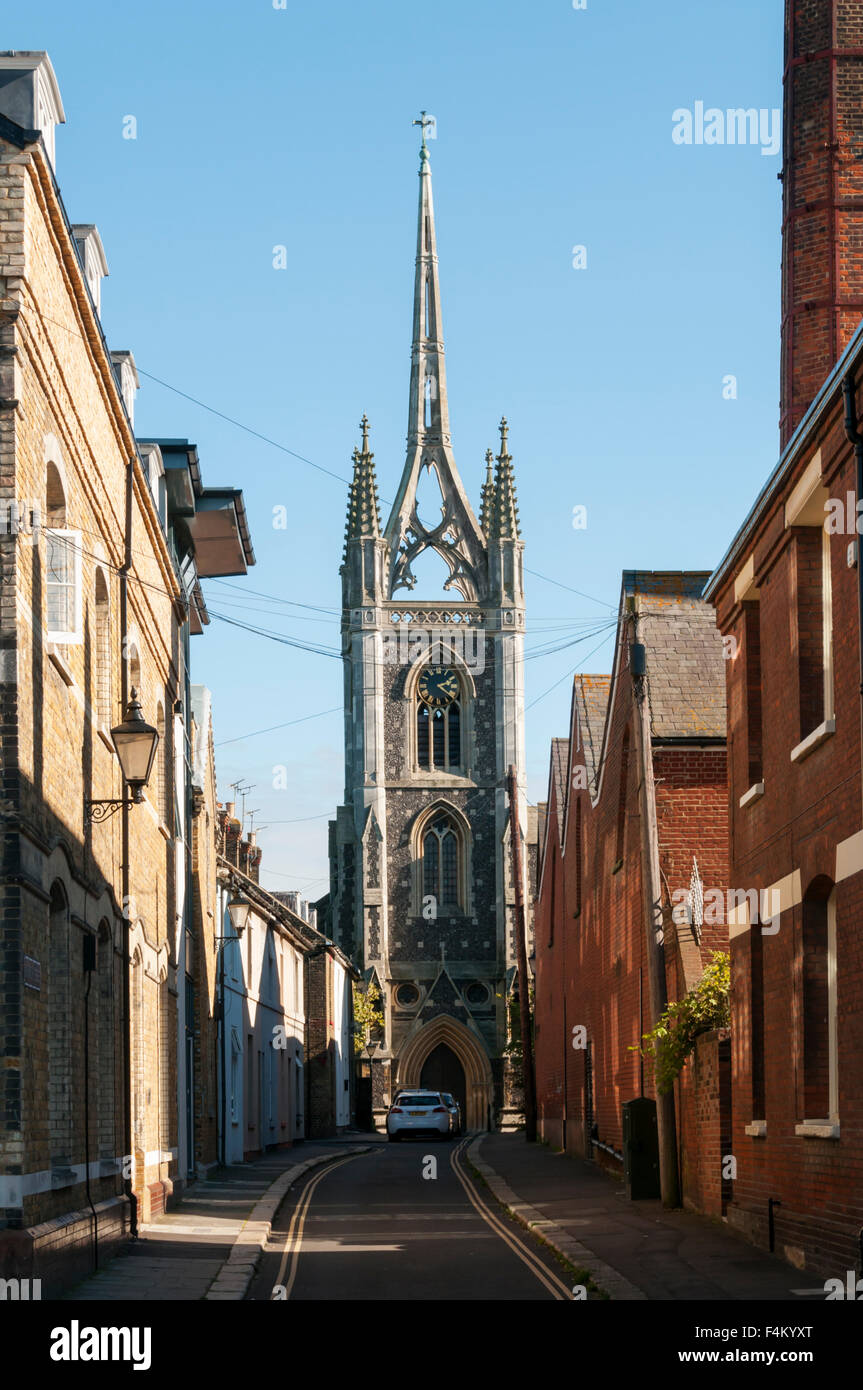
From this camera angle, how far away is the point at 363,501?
8506 centimetres

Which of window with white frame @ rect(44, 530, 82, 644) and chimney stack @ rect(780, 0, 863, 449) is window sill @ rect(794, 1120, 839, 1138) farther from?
chimney stack @ rect(780, 0, 863, 449)

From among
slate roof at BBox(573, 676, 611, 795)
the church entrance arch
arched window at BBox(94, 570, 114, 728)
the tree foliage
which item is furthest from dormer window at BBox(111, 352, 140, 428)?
the church entrance arch

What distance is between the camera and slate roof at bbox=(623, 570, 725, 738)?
23359 millimetres

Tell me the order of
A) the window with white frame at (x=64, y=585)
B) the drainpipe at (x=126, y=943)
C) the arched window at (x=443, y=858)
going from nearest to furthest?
the window with white frame at (x=64, y=585)
the drainpipe at (x=126, y=943)
the arched window at (x=443, y=858)

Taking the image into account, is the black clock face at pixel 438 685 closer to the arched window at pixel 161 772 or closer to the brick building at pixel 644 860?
the brick building at pixel 644 860

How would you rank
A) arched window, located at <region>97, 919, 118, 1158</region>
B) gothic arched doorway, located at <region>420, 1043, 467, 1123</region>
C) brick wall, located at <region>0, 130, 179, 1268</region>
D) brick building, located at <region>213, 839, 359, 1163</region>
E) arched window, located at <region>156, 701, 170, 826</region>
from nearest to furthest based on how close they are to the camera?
brick wall, located at <region>0, 130, 179, 1268</region>, arched window, located at <region>97, 919, 118, 1158</region>, arched window, located at <region>156, 701, 170, 826</region>, brick building, located at <region>213, 839, 359, 1163</region>, gothic arched doorway, located at <region>420, 1043, 467, 1123</region>

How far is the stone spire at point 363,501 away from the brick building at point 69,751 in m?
63.4

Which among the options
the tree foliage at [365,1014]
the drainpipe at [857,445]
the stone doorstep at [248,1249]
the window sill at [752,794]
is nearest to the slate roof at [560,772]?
the stone doorstep at [248,1249]

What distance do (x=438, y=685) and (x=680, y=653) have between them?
58.1 m

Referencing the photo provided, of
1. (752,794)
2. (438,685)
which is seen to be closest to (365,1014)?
(438,685)

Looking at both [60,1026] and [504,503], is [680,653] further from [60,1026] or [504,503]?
[504,503]

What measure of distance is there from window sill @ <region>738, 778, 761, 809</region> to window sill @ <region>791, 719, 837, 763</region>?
5.19 ft

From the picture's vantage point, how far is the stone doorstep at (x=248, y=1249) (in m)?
12.9
